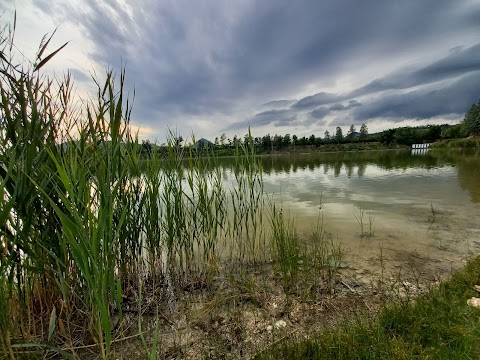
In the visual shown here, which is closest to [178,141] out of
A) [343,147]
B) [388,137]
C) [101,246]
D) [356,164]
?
[101,246]

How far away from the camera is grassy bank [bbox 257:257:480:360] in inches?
71.5

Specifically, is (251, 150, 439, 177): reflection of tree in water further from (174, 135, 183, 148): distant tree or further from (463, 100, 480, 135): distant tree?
(463, 100, 480, 135): distant tree

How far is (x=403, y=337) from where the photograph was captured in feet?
6.60

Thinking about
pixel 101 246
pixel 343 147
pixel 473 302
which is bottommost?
pixel 473 302

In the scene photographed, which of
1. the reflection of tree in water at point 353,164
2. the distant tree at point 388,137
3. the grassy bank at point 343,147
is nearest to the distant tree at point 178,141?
the reflection of tree in water at point 353,164

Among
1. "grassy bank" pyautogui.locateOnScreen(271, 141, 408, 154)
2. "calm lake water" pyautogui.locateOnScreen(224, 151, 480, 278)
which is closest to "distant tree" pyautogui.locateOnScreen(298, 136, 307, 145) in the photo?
"grassy bank" pyautogui.locateOnScreen(271, 141, 408, 154)

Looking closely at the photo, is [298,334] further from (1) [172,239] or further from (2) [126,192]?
(2) [126,192]

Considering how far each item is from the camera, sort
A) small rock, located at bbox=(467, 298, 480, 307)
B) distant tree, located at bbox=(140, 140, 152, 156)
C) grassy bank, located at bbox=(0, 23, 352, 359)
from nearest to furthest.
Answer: grassy bank, located at bbox=(0, 23, 352, 359)
small rock, located at bbox=(467, 298, 480, 307)
distant tree, located at bbox=(140, 140, 152, 156)

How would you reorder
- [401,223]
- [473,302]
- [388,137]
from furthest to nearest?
[388,137], [401,223], [473,302]

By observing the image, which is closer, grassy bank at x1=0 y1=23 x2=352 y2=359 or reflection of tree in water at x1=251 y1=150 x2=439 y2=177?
grassy bank at x1=0 y1=23 x2=352 y2=359

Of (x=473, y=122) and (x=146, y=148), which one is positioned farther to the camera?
(x=473, y=122)

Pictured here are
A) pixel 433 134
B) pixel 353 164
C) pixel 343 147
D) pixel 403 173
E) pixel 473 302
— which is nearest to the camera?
pixel 473 302

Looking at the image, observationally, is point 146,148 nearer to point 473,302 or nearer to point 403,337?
point 403,337

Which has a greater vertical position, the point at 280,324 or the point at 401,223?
the point at 280,324
